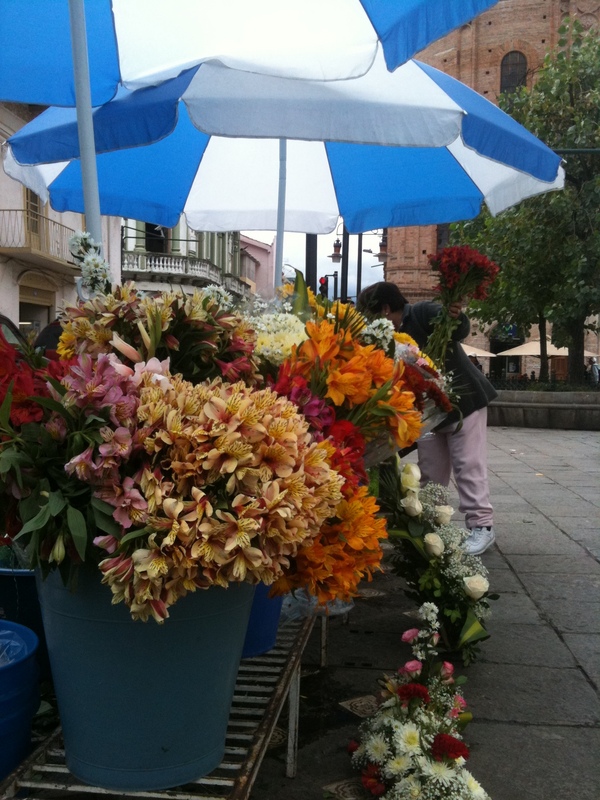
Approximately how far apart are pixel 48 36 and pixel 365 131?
4.94ft

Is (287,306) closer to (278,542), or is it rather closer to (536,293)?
(278,542)

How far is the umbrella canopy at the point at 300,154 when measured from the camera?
333 centimetres

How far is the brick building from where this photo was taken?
35500mm

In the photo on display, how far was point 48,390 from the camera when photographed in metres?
1.60

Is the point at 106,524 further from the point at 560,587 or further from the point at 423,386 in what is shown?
the point at 560,587

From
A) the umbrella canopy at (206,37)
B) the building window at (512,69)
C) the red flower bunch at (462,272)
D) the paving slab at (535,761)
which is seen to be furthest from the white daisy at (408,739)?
the building window at (512,69)

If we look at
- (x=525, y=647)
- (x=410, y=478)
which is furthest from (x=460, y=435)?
(x=410, y=478)

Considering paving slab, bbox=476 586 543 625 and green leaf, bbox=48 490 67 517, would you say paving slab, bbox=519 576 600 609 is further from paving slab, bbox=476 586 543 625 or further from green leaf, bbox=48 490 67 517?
green leaf, bbox=48 490 67 517

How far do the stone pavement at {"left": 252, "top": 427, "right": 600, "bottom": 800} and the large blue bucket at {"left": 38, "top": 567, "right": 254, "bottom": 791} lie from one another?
82cm

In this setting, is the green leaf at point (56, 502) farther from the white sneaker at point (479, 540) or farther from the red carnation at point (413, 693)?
the white sneaker at point (479, 540)

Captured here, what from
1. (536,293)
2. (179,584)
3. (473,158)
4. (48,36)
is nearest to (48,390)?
(179,584)

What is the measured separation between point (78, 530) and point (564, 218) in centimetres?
1705

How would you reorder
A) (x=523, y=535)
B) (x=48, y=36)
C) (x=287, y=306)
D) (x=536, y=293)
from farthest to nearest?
(x=536, y=293), (x=523, y=535), (x=48, y=36), (x=287, y=306)

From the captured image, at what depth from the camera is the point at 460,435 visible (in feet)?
15.5
